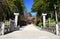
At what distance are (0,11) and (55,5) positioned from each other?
9223mm

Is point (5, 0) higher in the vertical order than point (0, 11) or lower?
higher

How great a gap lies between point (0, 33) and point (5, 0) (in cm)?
→ 1467

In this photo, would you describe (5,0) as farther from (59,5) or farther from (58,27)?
(58,27)

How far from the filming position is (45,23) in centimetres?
2580

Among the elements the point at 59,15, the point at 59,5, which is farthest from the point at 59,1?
the point at 59,15

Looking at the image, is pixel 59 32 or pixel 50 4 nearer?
pixel 59 32

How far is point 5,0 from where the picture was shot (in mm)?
28109

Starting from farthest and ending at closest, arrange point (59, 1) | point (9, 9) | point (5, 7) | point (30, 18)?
point (30, 18), point (9, 9), point (5, 7), point (59, 1)

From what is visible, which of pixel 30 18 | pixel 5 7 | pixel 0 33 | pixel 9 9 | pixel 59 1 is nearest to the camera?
pixel 0 33

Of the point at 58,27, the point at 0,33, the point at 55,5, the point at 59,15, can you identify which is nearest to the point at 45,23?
the point at 55,5

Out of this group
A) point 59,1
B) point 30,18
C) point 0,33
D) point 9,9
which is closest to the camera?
point 0,33

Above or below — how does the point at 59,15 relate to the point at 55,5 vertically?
below

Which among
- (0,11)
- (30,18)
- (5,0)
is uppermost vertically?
(5,0)

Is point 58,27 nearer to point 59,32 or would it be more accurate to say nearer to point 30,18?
point 59,32
